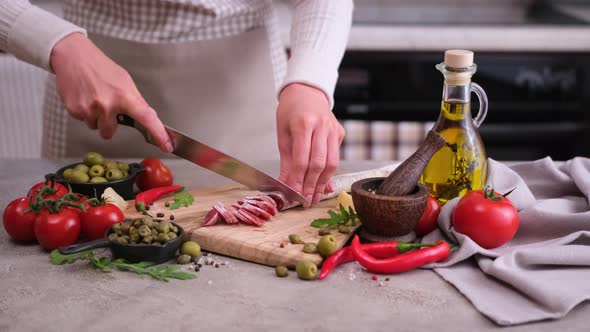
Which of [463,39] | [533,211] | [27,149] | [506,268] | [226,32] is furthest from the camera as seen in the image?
[27,149]

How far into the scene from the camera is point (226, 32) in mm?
1833

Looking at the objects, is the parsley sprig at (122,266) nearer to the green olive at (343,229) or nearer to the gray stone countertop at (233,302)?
the gray stone countertop at (233,302)

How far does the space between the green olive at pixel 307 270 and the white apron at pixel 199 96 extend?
805mm

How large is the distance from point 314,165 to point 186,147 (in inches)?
10.5

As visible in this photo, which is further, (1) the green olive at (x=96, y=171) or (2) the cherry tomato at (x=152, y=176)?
(2) the cherry tomato at (x=152, y=176)

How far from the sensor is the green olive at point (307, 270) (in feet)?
3.63

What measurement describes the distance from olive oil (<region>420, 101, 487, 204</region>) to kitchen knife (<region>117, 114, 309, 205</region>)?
0.26m

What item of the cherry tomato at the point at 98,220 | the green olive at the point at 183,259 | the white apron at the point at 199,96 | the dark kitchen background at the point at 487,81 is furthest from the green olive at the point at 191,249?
the dark kitchen background at the point at 487,81

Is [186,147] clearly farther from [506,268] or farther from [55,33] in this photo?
[506,268]

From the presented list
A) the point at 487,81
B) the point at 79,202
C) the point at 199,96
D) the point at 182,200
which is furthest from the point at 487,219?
the point at 487,81

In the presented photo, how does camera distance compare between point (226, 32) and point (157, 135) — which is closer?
point (157, 135)

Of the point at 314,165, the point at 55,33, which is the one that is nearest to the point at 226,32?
the point at 55,33

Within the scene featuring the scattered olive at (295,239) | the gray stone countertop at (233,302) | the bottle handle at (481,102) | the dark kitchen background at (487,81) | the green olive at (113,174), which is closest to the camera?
the gray stone countertop at (233,302)

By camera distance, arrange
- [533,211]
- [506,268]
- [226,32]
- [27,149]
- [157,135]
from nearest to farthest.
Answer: [506,268]
[533,211]
[157,135]
[226,32]
[27,149]
